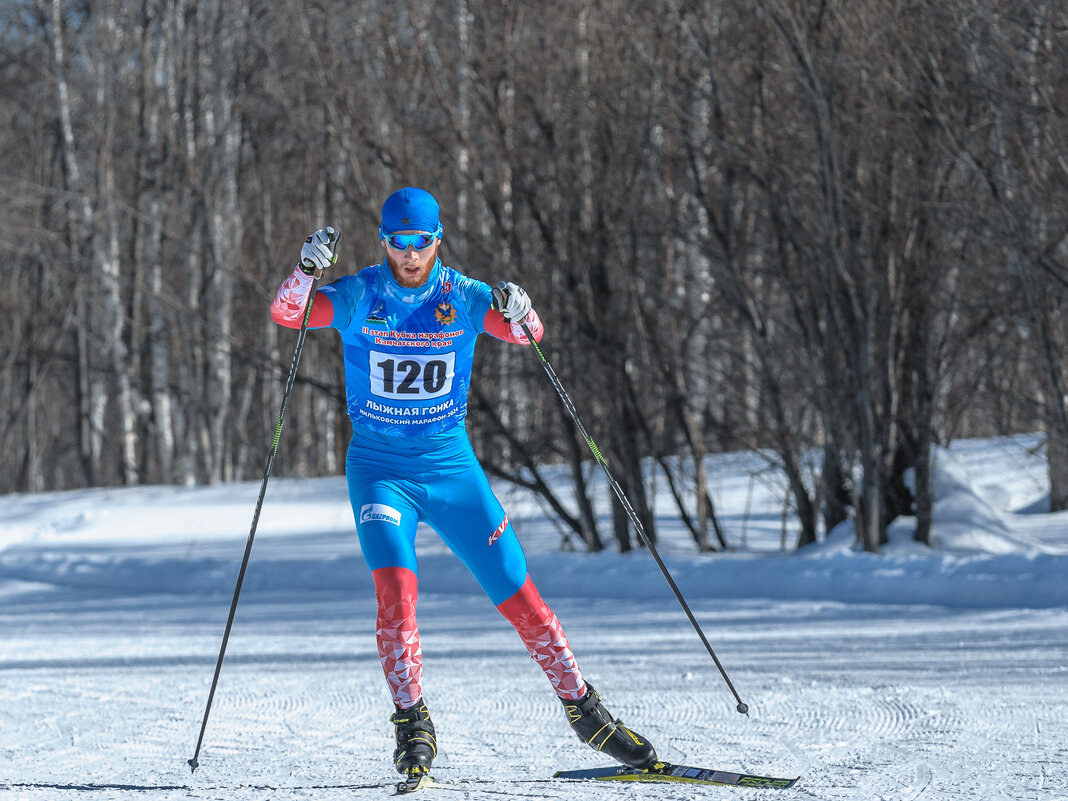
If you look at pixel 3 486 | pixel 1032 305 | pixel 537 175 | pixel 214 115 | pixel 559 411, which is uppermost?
pixel 214 115

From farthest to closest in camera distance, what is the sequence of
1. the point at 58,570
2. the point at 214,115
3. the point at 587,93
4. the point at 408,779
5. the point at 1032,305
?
1. the point at 214,115
2. the point at 58,570
3. the point at 587,93
4. the point at 1032,305
5. the point at 408,779

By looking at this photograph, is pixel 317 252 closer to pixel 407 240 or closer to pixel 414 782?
pixel 407 240

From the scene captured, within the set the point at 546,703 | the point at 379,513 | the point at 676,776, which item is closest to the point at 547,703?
the point at 546,703

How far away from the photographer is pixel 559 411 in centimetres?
1118

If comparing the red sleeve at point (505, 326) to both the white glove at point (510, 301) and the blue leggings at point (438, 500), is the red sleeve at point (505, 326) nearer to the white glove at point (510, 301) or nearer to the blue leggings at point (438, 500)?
the white glove at point (510, 301)

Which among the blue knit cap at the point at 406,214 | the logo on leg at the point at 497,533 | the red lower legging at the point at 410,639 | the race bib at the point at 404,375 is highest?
the blue knit cap at the point at 406,214

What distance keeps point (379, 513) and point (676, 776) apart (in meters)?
1.32

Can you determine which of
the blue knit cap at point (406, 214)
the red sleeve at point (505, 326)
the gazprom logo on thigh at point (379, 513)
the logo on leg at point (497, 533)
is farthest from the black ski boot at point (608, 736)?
the blue knit cap at point (406, 214)

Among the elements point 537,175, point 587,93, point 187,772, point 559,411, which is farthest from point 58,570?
point 187,772

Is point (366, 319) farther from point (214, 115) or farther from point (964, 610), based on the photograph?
point (214, 115)

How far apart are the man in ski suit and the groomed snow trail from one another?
412 mm

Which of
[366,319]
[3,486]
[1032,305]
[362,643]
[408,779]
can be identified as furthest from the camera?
[3,486]

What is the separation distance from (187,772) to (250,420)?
27.0 m

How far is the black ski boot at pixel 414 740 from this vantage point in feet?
12.5
